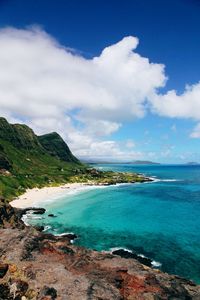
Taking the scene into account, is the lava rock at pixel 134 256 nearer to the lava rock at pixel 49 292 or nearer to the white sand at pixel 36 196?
the lava rock at pixel 49 292

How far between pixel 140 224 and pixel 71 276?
55856mm

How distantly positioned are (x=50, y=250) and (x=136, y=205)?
8484cm

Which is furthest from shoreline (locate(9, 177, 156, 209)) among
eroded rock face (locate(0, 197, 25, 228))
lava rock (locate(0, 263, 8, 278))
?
lava rock (locate(0, 263, 8, 278))

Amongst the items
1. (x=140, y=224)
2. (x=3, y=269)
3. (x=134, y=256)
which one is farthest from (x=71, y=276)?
(x=140, y=224)

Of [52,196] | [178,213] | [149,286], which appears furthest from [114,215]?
[149,286]

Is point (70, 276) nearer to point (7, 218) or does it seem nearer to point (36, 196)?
point (7, 218)

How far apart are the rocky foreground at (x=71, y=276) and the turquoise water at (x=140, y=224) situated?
536 inches

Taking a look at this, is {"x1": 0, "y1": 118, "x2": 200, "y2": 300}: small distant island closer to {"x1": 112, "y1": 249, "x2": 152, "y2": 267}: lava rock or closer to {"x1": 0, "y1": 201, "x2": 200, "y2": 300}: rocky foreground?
{"x1": 0, "y1": 201, "x2": 200, "y2": 300}: rocky foreground

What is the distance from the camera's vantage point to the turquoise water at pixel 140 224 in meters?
64.1

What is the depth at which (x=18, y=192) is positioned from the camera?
14138cm

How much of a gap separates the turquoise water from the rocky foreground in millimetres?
13605

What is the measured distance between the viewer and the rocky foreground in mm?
35875

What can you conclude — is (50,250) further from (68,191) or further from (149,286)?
(68,191)

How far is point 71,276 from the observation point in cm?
3944
